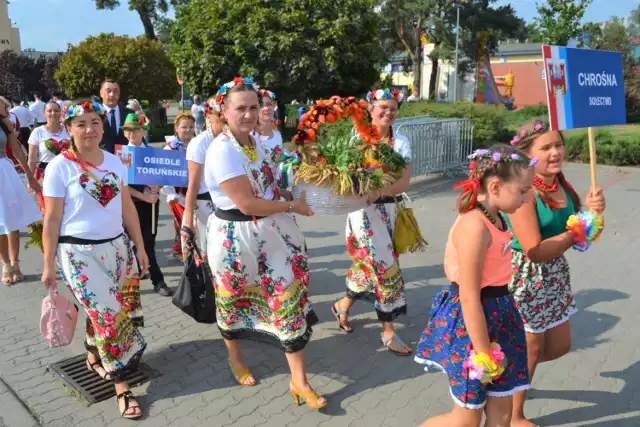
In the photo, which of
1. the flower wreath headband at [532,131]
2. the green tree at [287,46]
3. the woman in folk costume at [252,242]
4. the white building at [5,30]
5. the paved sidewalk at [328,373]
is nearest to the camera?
the flower wreath headband at [532,131]

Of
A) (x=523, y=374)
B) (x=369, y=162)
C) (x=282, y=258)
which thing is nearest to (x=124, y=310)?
(x=282, y=258)

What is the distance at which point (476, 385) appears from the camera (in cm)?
255

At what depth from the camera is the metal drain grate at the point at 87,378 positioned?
12.8 ft

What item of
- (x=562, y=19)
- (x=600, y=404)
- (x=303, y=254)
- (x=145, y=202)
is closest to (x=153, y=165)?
(x=145, y=202)

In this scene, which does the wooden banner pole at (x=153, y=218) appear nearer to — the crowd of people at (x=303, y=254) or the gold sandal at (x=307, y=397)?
the crowd of people at (x=303, y=254)

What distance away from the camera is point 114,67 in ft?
75.0

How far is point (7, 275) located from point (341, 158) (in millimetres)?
4731

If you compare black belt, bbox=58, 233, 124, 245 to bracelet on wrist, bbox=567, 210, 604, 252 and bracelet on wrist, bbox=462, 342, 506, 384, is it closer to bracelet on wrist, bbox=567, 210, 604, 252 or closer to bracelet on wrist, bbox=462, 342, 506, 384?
bracelet on wrist, bbox=462, 342, 506, 384

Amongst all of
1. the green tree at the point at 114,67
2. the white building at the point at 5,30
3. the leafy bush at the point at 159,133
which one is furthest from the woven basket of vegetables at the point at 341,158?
the white building at the point at 5,30

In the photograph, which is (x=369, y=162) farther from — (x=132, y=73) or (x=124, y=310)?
(x=132, y=73)

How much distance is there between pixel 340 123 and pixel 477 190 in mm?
1882

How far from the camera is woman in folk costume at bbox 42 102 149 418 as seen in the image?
3.51m

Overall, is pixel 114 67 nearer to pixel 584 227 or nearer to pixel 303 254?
pixel 303 254

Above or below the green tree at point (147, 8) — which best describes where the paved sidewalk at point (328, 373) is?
below
